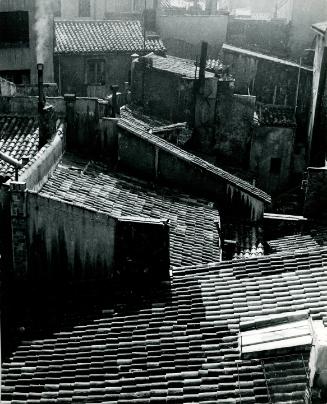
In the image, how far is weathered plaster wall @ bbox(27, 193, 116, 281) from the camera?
50.6 ft

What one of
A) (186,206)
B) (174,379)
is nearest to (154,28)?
(186,206)

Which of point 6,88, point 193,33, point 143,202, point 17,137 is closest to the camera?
point 143,202

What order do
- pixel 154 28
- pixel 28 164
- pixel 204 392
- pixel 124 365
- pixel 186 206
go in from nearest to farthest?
1. pixel 204 392
2. pixel 124 365
3. pixel 28 164
4. pixel 186 206
5. pixel 154 28

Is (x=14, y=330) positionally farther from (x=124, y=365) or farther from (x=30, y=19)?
(x=30, y=19)

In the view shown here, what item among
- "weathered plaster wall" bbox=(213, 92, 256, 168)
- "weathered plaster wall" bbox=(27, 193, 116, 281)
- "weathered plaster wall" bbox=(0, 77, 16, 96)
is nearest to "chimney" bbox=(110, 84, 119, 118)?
"weathered plaster wall" bbox=(0, 77, 16, 96)

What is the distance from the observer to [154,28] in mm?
41594

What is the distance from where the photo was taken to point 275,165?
104ft

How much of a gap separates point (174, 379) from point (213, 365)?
79 cm

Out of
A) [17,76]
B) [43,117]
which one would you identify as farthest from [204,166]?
[17,76]

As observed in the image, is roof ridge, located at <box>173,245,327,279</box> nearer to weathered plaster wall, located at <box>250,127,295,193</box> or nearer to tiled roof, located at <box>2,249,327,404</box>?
tiled roof, located at <box>2,249,327,404</box>

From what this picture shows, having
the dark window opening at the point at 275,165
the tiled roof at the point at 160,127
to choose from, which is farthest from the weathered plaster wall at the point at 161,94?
the dark window opening at the point at 275,165

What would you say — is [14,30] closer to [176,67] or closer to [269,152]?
[176,67]

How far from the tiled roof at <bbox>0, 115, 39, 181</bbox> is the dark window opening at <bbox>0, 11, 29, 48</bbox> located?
35.5 ft

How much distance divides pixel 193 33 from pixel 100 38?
22.0ft
